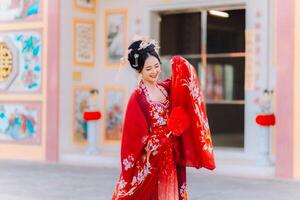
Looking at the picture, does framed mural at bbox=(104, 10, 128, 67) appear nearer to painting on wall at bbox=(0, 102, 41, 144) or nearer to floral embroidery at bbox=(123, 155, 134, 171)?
painting on wall at bbox=(0, 102, 41, 144)

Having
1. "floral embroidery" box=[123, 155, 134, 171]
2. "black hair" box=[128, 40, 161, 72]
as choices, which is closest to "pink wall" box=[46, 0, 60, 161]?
"black hair" box=[128, 40, 161, 72]

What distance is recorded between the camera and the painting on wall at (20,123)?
11.3m

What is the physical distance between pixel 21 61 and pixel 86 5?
1.61 metres

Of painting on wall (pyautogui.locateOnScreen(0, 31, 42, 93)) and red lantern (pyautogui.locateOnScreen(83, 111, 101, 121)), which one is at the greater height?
painting on wall (pyautogui.locateOnScreen(0, 31, 42, 93))

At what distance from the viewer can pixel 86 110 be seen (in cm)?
1178

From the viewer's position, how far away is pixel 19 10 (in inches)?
456

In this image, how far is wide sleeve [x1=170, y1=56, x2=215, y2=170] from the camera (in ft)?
14.4

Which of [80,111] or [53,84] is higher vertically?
[53,84]

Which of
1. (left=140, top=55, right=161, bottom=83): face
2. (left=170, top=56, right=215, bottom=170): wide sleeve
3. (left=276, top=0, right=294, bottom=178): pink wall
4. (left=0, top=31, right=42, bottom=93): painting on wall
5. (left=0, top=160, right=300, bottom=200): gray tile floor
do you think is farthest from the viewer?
(left=0, top=31, right=42, bottom=93): painting on wall

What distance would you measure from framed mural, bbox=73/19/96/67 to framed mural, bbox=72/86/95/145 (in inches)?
19.6

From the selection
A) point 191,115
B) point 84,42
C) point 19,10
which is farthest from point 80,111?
point 191,115

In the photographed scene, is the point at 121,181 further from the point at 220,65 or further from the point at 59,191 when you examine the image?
the point at 220,65

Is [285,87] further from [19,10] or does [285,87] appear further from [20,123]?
[19,10]

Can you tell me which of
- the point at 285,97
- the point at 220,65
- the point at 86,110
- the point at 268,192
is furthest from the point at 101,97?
the point at 268,192
